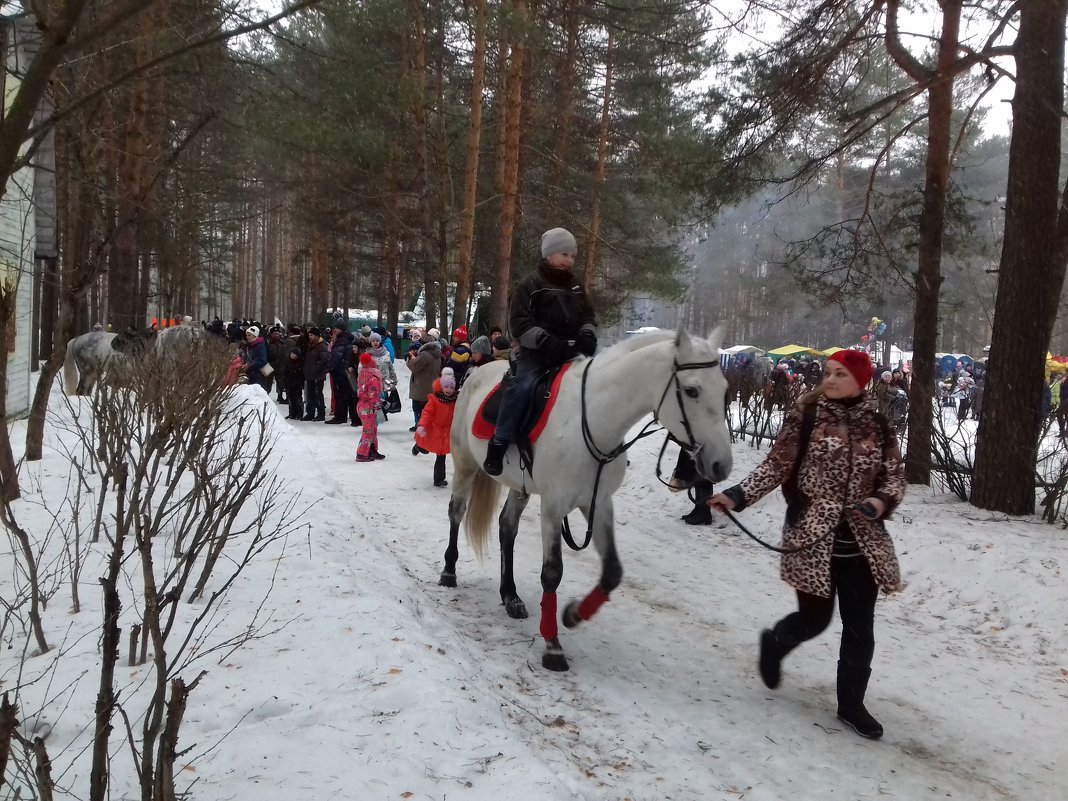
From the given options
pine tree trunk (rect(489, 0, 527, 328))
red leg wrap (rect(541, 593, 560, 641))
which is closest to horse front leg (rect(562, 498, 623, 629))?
red leg wrap (rect(541, 593, 560, 641))

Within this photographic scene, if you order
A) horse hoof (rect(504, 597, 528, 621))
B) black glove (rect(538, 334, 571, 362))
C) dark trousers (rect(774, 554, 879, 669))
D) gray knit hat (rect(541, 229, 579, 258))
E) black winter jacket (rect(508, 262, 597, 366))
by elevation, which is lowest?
horse hoof (rect(504, 597, 528, 621))

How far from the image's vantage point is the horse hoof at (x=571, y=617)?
4152 mm

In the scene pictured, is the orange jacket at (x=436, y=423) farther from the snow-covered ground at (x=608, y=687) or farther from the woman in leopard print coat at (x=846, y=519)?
the woman in leopard print coat at (x=846, y=519)

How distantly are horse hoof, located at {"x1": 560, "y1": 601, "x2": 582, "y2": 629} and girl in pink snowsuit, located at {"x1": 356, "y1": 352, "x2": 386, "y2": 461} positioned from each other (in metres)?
6.92

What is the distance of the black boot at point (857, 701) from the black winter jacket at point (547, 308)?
7.89ft

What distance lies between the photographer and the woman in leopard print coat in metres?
3.46

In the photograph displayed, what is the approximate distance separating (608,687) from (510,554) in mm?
1427

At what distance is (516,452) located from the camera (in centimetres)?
466

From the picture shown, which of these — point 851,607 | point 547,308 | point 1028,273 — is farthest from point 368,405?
point 851,607

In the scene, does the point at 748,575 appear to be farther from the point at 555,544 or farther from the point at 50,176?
the point at 50,176

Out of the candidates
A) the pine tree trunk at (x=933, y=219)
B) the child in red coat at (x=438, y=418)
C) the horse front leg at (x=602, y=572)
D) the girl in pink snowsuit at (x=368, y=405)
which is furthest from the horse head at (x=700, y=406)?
the girl in pink snowsuit at (x=368, y=405)

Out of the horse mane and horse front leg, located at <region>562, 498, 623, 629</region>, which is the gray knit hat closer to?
the horse mane

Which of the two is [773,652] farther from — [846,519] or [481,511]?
[481,511]

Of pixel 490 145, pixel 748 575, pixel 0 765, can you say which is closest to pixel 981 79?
pixel 748 575
